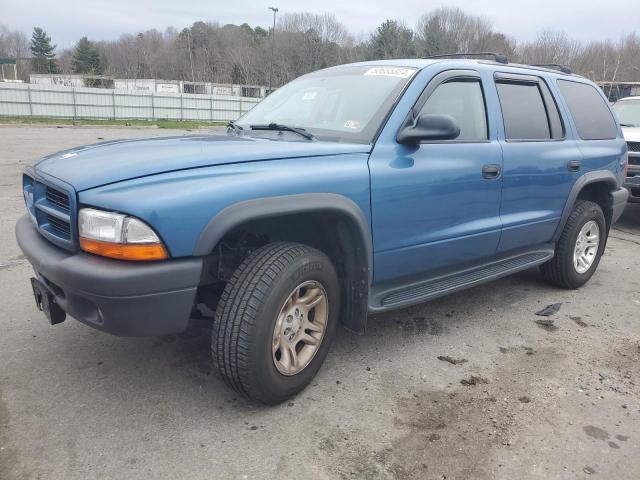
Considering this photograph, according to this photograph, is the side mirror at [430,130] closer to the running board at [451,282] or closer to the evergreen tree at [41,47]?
the running board at [451,282]

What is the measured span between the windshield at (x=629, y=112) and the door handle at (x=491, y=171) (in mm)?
6051

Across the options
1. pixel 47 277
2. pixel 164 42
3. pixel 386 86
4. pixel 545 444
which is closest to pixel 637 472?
pixel 545 444

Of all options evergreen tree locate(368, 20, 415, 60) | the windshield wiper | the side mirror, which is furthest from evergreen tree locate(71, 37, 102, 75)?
the side mirror

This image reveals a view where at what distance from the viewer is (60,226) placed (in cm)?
257

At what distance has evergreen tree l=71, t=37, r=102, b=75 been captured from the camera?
86.2 m

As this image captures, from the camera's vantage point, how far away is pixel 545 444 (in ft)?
8.41

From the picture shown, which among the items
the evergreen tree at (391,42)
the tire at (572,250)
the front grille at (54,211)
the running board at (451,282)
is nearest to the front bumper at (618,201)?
the tire at (572,250)

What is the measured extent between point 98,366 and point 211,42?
99829 millimetres

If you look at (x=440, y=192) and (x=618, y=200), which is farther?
(x=618, y=200)

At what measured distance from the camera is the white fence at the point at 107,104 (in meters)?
30.9

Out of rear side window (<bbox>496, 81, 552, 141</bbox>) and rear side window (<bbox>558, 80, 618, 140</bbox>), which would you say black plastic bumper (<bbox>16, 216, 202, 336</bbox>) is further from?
rear side window (<bbox>558, 80, 618, 140</bbox>)

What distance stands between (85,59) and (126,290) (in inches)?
3787

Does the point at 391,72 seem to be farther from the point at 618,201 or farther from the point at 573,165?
the point at 618,201

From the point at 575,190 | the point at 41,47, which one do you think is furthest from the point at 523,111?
the point at 41,47
